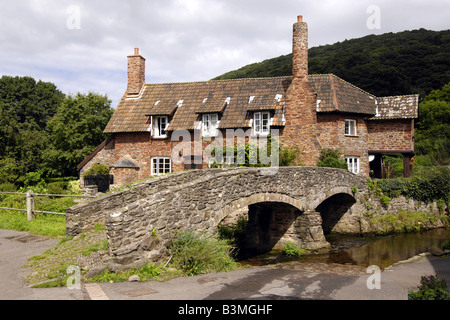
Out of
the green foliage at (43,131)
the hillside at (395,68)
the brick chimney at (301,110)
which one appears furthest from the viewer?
the hillside at (395,68)

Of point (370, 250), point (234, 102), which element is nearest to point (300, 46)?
point (234, 102)

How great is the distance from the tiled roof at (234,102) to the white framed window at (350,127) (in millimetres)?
806

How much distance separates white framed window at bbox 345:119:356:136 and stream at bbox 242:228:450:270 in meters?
6.80

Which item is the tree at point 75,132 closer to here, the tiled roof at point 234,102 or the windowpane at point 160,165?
the tiled roof at point 234,102

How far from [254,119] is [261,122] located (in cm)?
48

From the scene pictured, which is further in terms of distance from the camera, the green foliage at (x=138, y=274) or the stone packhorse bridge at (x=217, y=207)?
the stone packhorse bridge at (x=217, y=207)

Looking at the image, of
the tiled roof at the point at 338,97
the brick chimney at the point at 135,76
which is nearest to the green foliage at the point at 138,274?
the tiled roof at the point at 338,97

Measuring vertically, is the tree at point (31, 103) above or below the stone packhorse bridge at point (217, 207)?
above

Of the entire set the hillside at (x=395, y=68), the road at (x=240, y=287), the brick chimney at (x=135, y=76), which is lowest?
the road at (x=240, y=287)

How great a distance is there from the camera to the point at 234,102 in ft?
81.0

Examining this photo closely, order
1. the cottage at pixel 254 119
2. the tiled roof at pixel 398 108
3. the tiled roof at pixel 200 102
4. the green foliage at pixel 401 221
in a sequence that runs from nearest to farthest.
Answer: the green foliage at pixel 401 221 < the cottage at pixel 254 119 < the tiled roof at pixel 200 102 < the tiled roof at pixel 398 108

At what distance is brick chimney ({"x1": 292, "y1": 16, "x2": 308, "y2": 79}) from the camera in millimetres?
22688

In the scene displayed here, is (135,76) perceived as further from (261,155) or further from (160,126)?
(261,155)

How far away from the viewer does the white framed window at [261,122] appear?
22984 mm
